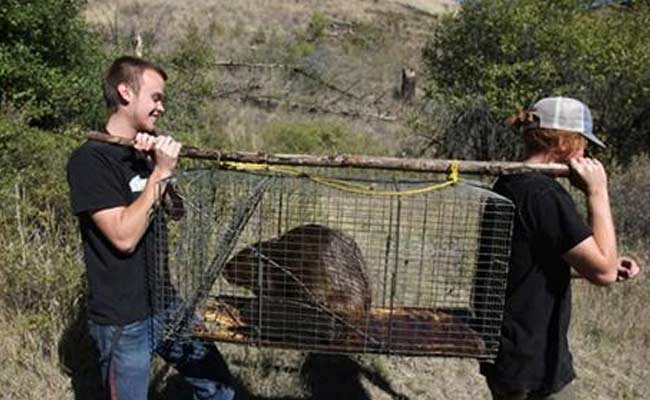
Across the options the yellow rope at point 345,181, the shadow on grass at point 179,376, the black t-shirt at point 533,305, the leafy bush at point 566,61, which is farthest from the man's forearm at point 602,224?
the leafy bush at point 566,61

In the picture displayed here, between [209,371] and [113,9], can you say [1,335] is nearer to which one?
[209,371]

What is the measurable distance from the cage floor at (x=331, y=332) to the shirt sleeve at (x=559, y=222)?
0.52m

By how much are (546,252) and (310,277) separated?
0.90 metres

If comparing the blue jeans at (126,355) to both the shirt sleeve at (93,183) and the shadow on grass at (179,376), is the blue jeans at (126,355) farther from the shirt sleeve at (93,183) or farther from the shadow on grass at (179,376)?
the shadow on grass at (179,376)

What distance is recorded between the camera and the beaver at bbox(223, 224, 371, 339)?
2928 millimetres

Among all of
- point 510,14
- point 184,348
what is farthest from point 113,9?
point 184,348

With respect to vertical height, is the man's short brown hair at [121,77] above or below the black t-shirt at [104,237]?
above

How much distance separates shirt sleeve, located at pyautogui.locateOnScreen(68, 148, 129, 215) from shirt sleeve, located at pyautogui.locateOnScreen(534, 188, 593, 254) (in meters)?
1.46

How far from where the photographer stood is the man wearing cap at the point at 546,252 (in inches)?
101

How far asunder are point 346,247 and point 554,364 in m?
0.91

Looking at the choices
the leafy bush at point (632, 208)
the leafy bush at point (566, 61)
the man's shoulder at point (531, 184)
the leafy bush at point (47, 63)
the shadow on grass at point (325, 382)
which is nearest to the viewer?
the man's shoulder at point (531, 184)

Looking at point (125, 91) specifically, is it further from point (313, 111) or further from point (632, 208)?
point (313, 111)

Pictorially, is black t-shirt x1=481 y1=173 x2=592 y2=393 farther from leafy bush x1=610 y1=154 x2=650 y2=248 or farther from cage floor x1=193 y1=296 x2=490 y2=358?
leafy bush x1=610 y1=154 x2=650 y2=248

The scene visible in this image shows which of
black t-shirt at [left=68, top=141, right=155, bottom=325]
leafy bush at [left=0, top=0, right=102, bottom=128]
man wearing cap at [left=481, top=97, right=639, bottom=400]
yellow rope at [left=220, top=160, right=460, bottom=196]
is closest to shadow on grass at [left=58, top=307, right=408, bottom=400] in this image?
black t-shirt at [left=68, top=141, right=155, bottom=325]
